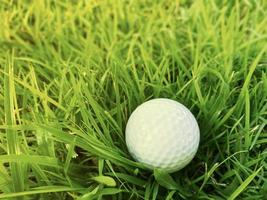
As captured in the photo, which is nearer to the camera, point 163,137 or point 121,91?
point 163,137

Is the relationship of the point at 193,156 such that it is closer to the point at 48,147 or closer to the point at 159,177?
the point at 159,177

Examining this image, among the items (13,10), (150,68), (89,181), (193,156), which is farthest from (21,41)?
(193,156)

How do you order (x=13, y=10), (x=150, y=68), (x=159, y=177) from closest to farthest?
1. (x=159, y=177)
2. (x=150, y=68)
3. (x=13, y=10)

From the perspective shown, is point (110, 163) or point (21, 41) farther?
point (21, 41)
